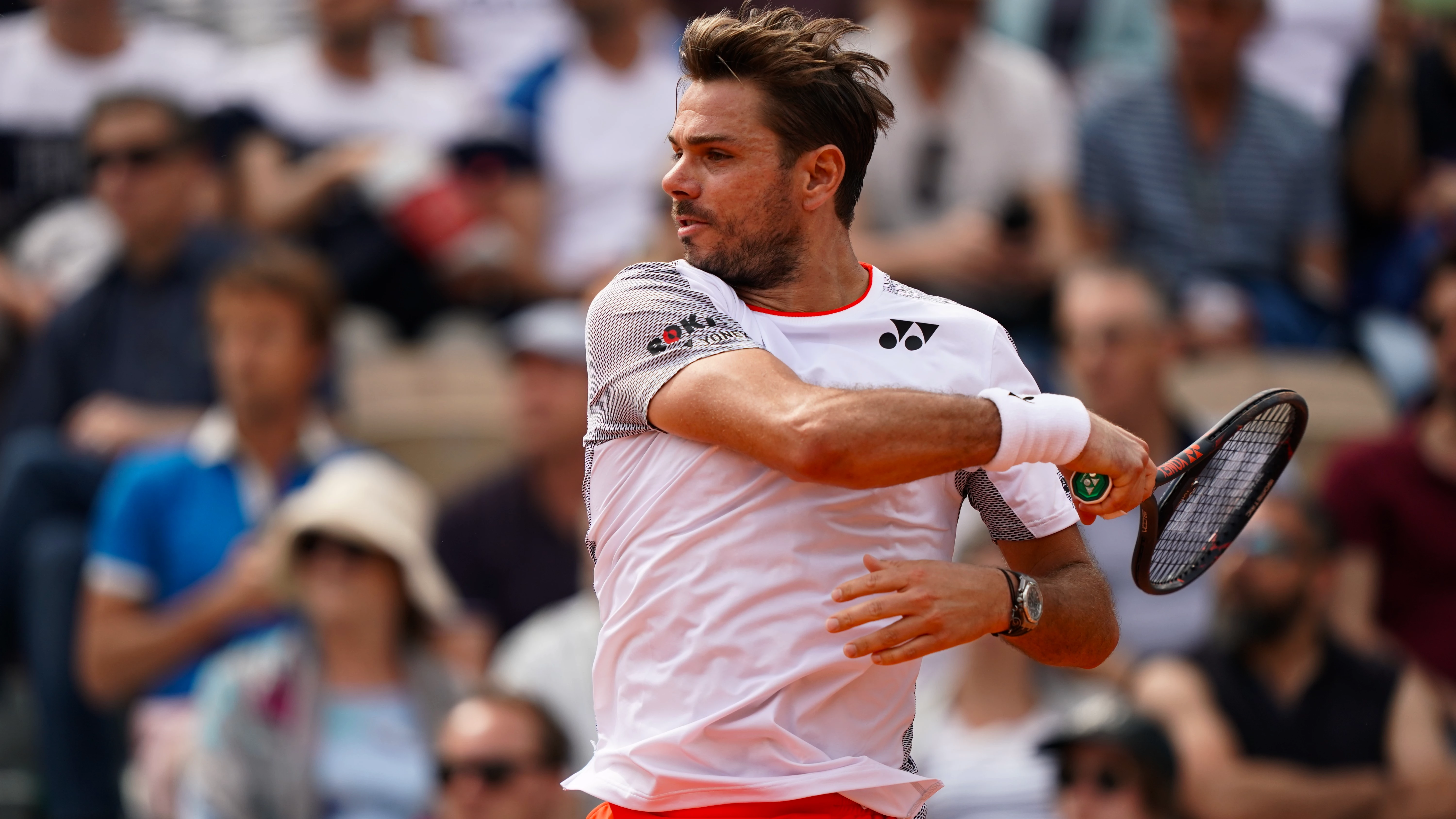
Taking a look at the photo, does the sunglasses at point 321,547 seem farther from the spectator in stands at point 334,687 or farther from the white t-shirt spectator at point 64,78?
the white t-shirt spectator at point 64,78

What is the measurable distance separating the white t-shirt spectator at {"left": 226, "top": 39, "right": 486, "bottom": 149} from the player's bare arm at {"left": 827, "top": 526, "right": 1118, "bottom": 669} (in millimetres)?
5675

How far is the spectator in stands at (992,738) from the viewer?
19.5ft

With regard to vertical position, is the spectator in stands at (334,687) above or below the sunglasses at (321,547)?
below

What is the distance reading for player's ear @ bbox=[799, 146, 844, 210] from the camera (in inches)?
126

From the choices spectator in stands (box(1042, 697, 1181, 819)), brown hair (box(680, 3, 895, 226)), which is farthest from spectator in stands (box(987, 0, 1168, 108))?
brown hair (box(680, 3, 895, 226))

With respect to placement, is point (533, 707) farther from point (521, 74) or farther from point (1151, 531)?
point (521, 74)

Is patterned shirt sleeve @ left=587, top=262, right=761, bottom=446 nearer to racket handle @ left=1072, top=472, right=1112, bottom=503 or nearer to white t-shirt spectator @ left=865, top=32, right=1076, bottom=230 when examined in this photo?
racket handle @ left=1072, top=472, right=1112, bottom=503

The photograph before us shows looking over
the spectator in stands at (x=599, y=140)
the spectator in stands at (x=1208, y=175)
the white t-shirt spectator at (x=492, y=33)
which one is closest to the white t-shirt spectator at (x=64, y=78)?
the white t-shirt spectator at (x=492, y=33)

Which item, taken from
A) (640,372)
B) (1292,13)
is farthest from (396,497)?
(1292,13)

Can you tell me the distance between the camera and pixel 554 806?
5.81 m

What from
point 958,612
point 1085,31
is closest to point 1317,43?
point 1085,31

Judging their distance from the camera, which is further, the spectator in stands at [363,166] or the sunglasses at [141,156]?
the spectator in stands at [363,166]

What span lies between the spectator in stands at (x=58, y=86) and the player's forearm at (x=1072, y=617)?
6.30 m

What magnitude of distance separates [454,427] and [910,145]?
238cm
